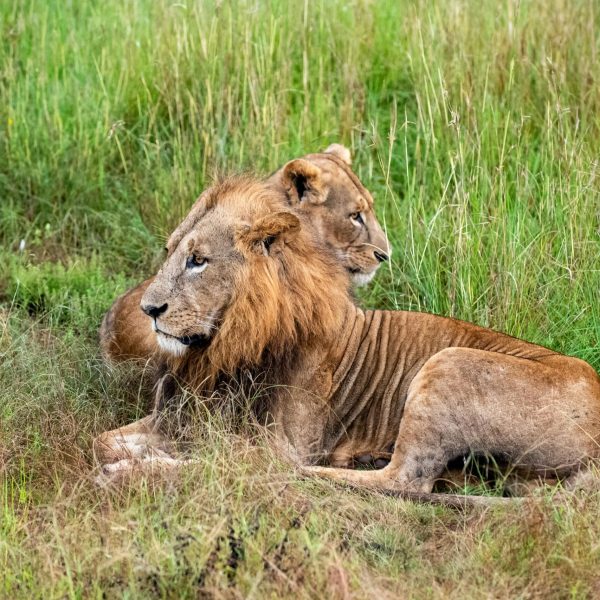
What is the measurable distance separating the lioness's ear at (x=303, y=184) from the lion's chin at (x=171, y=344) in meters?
1.32

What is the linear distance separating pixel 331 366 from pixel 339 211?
3.90 ft

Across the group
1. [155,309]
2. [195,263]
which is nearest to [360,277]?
[195,263]

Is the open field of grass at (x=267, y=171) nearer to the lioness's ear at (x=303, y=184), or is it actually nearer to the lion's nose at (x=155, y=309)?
the lioness's ear at (x=303, y=184)

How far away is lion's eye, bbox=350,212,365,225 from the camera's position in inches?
242

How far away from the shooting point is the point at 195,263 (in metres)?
4.84

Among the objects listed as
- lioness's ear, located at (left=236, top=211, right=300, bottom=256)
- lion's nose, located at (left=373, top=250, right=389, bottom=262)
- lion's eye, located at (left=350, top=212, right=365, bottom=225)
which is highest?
lioness's ear, located at (left=236, top=211, right=300, bottom=256)

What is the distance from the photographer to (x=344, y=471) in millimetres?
4793

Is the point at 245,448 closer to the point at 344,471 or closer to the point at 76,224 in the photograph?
the point at 344,471

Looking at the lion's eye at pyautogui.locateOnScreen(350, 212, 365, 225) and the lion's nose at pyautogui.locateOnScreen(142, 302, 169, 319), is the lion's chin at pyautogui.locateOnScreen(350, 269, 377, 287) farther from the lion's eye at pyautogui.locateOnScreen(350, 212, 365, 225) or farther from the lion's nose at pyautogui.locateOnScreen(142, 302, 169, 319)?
the lion's nose at pyautogui.locateOnScreen(142, 302, 169, 319)

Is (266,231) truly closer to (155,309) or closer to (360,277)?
(155,309)

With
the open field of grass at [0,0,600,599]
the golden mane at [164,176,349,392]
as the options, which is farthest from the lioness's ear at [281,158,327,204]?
the golden mane at [164,176,349,392]

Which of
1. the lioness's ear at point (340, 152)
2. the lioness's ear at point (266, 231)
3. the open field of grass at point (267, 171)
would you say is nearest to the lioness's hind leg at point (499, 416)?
the open field of grass at point (267, 171)

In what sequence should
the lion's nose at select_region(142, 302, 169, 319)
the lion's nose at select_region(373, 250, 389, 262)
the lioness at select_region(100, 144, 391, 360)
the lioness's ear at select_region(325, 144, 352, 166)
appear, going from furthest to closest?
the lioness's ear at select_region(325, 144, 352, 166), the lion's nose at select_region(373, 250, 389, 262), the lioness at select_region(100, 144, 391, 360), the lion's nose at select_region(142, 302, 169, 319)

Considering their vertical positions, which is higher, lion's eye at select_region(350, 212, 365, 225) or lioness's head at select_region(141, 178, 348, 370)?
lioness's head at select_region(141, 178, 348, 370)
